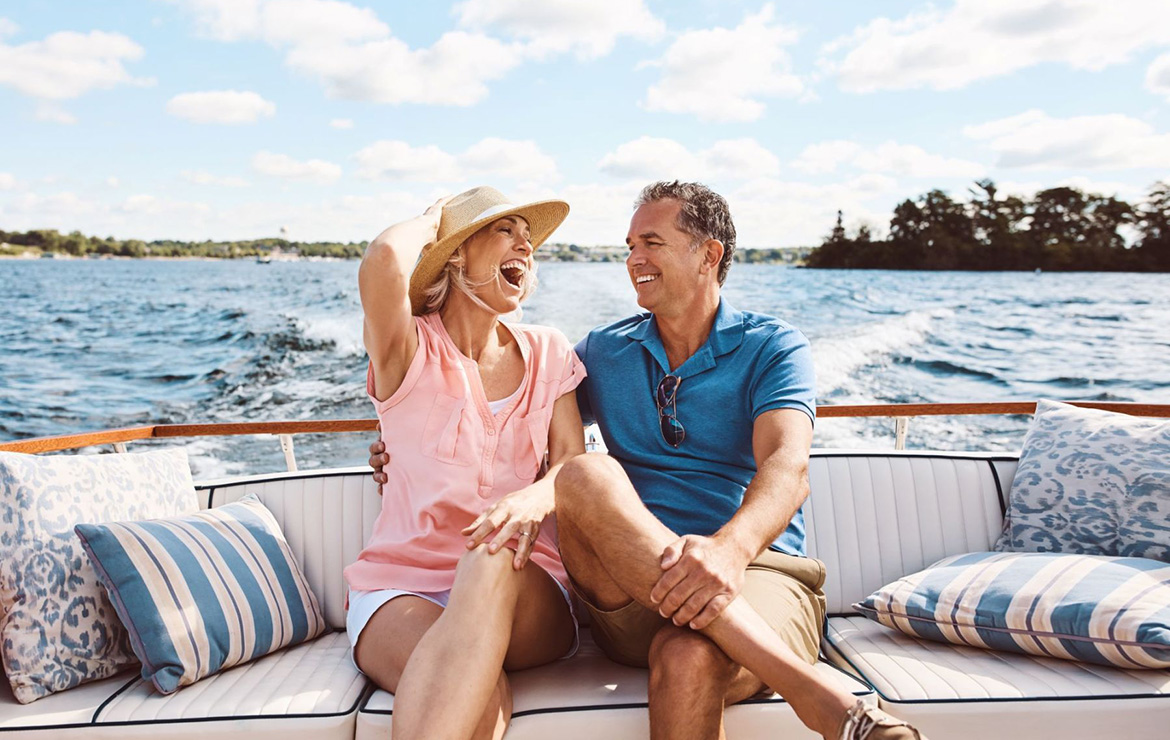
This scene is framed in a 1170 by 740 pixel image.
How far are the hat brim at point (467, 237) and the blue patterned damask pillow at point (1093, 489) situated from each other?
1440 mm

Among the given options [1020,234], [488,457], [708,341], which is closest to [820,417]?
[708,341]

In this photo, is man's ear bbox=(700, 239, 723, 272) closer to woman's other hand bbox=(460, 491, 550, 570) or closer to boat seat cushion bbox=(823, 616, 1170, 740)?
woman's other hand bbox=(460, 491, 550, 570)

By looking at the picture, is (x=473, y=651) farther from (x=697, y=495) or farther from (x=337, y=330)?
(x=337, y=330)

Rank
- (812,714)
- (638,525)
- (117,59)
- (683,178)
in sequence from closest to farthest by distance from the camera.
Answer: (812,714)
(638,525)
(683,178)
(117,59)

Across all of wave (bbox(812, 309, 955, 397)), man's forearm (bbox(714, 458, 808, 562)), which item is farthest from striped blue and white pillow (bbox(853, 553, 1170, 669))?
wave (bbox(812, 309, 955, 397))

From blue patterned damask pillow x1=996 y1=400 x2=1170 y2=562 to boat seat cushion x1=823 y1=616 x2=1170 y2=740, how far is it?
41cm

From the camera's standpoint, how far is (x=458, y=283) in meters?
1.85

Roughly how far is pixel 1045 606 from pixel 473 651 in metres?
1.19

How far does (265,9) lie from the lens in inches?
473

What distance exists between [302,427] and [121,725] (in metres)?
1.29

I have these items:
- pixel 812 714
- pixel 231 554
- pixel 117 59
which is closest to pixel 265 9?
pixel 231 554

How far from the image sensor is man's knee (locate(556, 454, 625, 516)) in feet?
4.70

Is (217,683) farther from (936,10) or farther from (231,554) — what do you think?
(936,10)

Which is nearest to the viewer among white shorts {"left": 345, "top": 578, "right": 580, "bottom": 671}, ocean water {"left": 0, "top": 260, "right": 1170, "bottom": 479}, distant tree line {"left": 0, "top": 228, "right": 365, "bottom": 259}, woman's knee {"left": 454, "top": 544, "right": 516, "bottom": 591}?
woman's knee {"left": 454, "top": 544, "right": 516, "bottom": 591}
